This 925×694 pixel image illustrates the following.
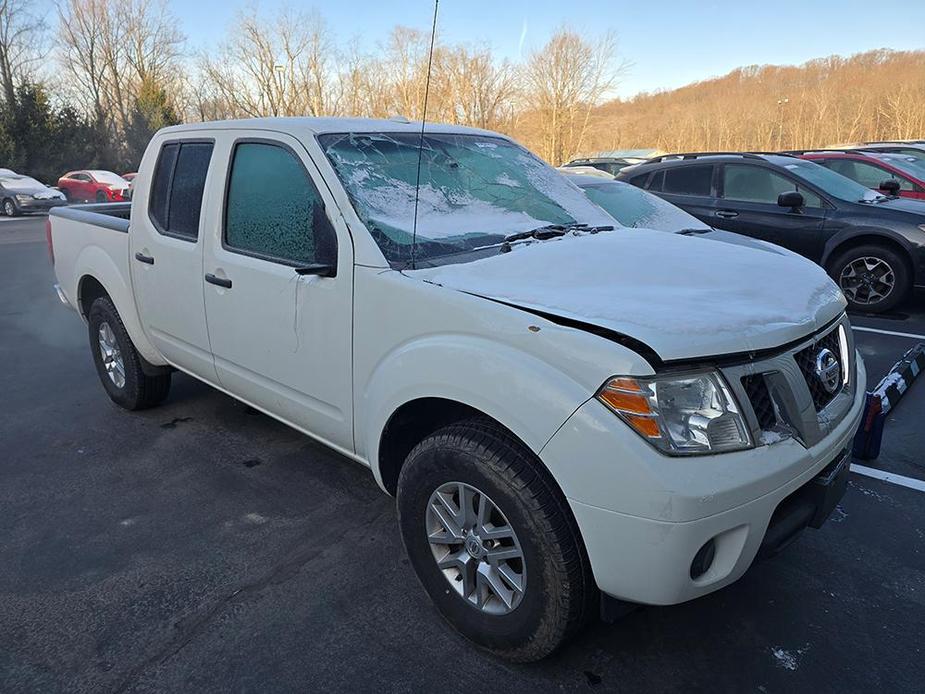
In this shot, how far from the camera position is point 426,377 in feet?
7.66

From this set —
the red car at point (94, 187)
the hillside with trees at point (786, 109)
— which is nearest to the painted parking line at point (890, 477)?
the red car at point (94, 187)

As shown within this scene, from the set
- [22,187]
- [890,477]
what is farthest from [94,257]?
[22,187]

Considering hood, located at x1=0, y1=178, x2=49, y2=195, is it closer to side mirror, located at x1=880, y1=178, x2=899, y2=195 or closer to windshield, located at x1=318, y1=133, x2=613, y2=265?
windshield, located at x1=318, y1=133, x2=613, y2=265

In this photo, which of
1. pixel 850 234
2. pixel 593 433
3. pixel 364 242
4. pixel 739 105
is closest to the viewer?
pixel 593 433

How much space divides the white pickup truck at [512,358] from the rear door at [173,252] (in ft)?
0.08

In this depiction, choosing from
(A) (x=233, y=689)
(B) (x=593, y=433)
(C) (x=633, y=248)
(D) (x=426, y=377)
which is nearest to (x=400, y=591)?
(A) (x=233, y=689)

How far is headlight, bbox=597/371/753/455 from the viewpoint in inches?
74.2

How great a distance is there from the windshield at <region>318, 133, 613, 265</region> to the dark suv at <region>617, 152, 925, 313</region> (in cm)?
469

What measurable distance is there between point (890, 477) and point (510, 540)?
2549 mm

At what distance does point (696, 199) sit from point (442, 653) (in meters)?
7.11

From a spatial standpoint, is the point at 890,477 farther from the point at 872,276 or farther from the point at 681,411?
the point at 872,276

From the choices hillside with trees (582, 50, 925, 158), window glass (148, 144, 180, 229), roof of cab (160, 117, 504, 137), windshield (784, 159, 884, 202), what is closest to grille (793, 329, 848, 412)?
roof of cab (160, 117, 504, 137)

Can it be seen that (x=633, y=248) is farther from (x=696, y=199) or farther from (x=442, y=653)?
(x=696, y=199)

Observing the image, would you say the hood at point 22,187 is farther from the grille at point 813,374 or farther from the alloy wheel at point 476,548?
the grille at point 813,374
